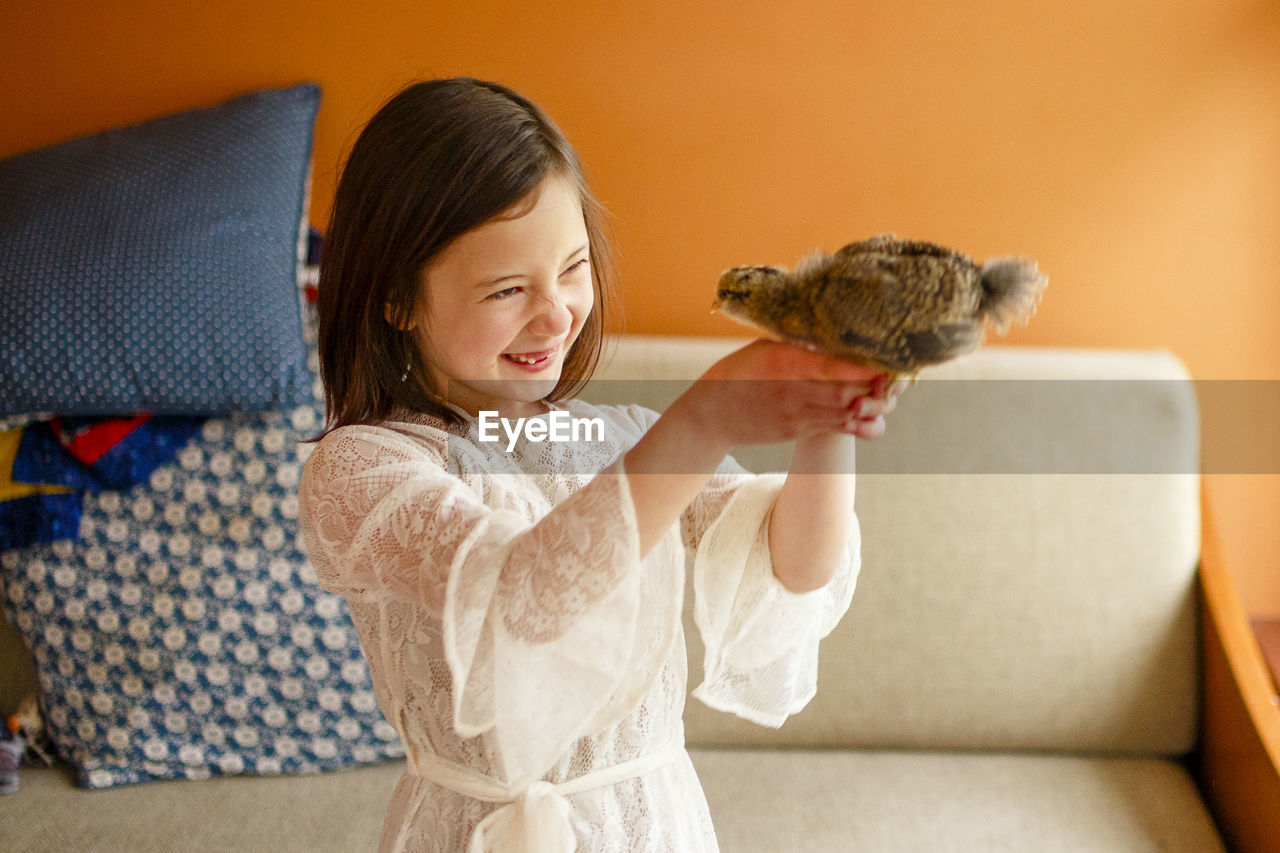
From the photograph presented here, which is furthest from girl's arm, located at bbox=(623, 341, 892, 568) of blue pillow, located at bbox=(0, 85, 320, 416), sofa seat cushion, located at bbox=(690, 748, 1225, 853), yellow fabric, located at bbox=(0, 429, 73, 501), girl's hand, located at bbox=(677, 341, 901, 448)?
yellow fabric, located at bbox=(0, 429, 73, 501)

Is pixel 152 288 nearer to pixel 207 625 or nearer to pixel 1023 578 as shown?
pixel 207 625

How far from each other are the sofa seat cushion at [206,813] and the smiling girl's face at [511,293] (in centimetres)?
78

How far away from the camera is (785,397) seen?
1.89 ft

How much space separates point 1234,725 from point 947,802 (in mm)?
386

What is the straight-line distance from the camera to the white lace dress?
60 cm

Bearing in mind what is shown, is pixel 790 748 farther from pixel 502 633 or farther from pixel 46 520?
pixel 46 520

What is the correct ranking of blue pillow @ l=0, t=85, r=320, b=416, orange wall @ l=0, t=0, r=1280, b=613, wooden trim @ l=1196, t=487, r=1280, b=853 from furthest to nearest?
1. orange wall @ l=0, t=0, r=1280, b=613
2. blue pillow @ l=0, t=85, r=320, b=416
3. wooden trim @ l=1196, t=487, r=1280, b=853

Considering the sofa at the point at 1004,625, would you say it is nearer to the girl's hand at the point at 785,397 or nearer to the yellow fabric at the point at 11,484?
the yellow fabric at the point at 11,484

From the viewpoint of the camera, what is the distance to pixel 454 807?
0.83 m

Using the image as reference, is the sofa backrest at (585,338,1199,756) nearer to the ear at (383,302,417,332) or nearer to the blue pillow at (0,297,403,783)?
the blue pillow at (0,297,403,783)

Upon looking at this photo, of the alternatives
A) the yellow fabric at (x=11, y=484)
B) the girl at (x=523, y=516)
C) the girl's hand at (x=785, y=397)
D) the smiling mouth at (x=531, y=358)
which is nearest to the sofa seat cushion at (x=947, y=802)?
the girl at (x=523, y=516)

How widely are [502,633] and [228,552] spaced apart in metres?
1.01

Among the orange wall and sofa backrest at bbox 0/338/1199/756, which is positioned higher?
the orange wall

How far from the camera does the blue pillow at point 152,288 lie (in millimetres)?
1386
